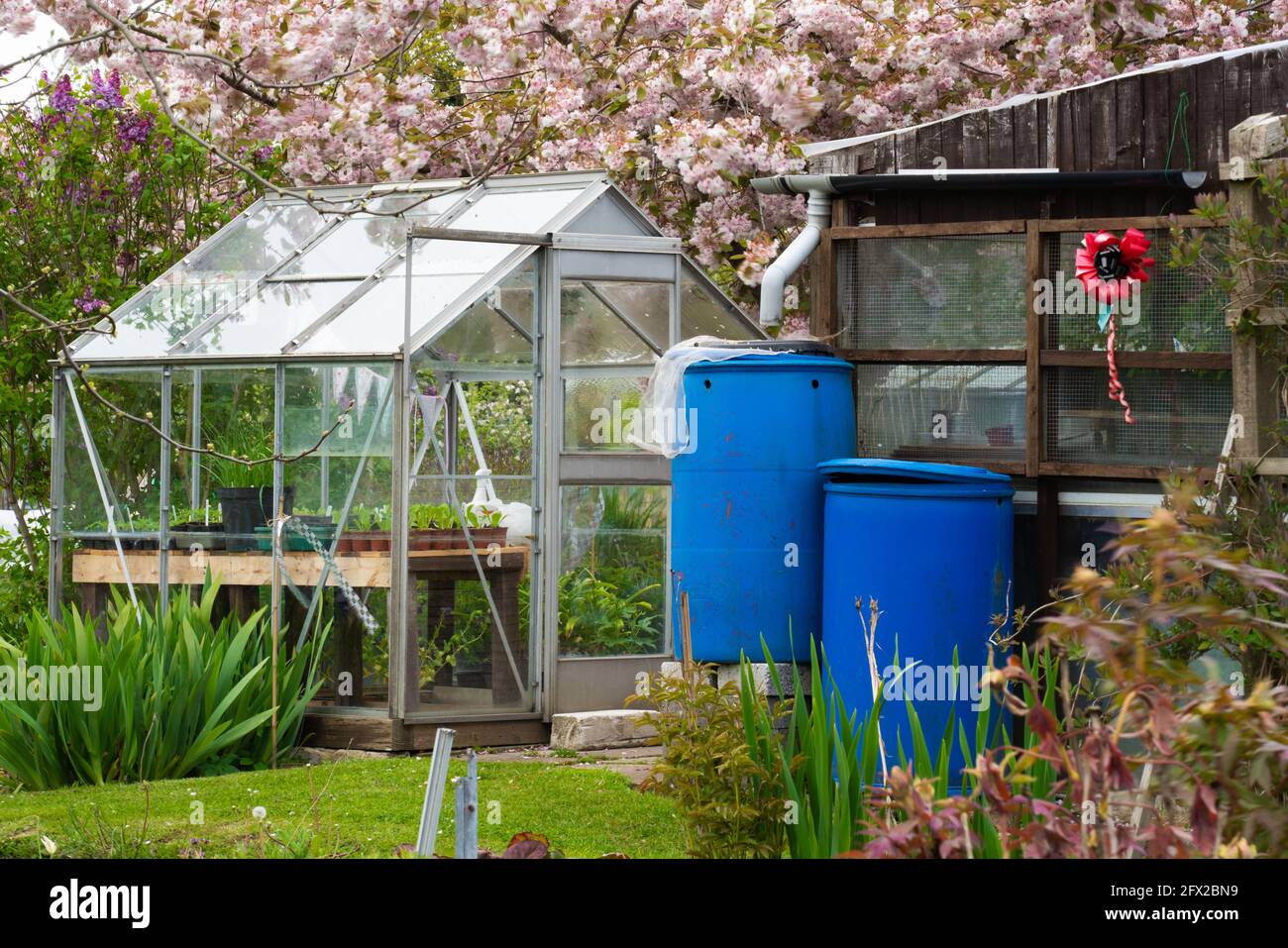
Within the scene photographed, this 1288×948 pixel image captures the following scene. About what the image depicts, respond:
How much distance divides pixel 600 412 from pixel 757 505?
8.58 feet

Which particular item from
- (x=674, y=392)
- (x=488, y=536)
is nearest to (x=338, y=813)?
(x=674, y=392)

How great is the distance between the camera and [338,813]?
6.35 m

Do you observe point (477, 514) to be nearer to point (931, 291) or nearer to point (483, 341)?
point (483, 341)

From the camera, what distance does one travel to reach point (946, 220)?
6859mm

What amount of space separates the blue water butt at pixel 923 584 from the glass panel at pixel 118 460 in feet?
15.1

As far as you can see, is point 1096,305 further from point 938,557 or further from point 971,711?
point 971,711

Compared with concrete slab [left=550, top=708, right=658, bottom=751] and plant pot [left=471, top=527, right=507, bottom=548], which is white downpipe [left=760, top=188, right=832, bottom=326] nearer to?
plant pot [left=471, top=527, right=507, bottom=548]

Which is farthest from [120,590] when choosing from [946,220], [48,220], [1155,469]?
[1155,469]

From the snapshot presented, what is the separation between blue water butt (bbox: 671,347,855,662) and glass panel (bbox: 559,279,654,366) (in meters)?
2.49

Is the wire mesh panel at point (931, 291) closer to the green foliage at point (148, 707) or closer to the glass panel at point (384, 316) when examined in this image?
the glass panel at point (384, 316)

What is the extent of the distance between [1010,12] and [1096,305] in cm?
410

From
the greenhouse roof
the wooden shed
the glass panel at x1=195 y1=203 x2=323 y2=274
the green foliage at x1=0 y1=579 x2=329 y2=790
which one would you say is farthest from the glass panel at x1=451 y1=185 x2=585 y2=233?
the green foliage at x1=0 y1=579 x2=329 y2=790

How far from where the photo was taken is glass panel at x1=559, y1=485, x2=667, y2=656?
28.9 ft

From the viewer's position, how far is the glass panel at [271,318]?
8852 millimetres
